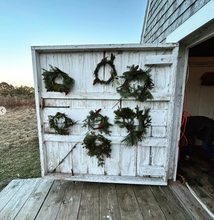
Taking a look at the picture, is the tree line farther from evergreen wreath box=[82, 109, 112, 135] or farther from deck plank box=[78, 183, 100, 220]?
deck plank box=[78, 183, 100, 220]

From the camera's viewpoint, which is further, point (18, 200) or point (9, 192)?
point (9, 192)

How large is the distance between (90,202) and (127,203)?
44cm

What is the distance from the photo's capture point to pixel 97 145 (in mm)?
1648

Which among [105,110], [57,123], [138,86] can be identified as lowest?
[57,123]

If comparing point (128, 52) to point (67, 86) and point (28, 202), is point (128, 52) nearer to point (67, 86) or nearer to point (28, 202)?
point (67, 86)

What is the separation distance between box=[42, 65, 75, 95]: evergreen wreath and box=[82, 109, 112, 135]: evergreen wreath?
0.46 metres

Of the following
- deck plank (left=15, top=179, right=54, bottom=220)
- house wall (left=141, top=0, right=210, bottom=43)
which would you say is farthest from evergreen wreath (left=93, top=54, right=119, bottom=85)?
deck plank (left=15, top=179, right=54, bottom=220)

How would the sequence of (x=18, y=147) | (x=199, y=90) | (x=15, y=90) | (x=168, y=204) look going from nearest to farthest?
(x=168, y=204)
(x=199, y=90)
(x=18, y=147)
(x=15, y=90)

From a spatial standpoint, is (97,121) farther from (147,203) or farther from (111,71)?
(147,203)

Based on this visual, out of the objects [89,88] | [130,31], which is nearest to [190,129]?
[89,88]

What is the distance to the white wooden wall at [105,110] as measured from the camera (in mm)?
1504

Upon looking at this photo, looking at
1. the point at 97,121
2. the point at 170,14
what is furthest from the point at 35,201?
the point at 170,14

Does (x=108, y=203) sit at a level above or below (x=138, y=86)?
below

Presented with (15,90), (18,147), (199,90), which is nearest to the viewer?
(199,90)
